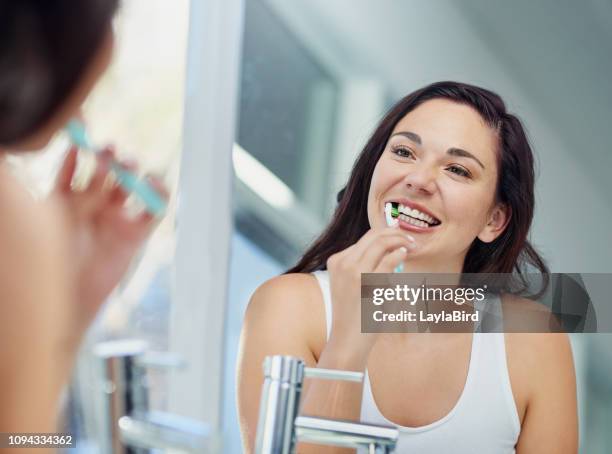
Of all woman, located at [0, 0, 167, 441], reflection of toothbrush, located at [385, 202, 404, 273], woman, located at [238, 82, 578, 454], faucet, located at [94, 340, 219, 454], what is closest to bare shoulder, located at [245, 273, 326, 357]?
woman, located at [238, 82, 578, 454]

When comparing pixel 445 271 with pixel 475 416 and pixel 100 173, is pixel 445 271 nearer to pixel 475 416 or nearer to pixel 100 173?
pixel 475 416

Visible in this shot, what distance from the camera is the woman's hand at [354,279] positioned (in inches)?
37.6

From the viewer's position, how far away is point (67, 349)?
445 mm

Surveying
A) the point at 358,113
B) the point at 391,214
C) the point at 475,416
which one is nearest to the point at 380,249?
the point at 391,214

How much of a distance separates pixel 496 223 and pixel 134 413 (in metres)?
0.65

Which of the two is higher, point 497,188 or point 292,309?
point 497,188

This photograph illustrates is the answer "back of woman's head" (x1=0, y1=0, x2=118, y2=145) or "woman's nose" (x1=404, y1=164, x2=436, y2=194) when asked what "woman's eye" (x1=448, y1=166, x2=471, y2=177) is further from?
"back of woman's head" (x1=0, y1=0, x2=118, y2=145)

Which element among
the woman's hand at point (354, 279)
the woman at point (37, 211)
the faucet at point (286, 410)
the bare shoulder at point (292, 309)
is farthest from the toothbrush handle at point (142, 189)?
the bare shoulder at point (292, 309)

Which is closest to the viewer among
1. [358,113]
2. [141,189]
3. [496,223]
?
[141,189]

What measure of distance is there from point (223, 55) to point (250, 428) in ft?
1.92

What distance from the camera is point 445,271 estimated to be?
120cm

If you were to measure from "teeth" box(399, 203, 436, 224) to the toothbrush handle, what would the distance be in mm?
532

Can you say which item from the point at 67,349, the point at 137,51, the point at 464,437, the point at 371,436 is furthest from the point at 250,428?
the point at 67,349

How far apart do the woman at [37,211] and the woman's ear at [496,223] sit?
2.74 feet
